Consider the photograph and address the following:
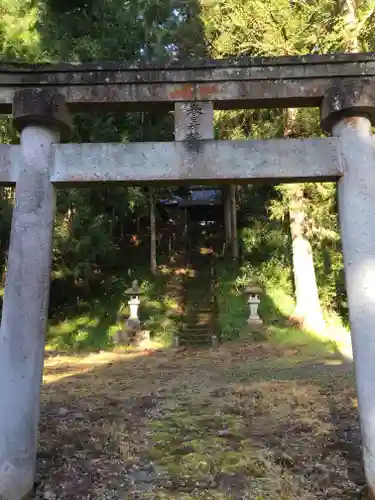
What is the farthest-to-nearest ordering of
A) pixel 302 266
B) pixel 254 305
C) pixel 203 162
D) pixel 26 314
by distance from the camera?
1. pixel 254 305
2. pixel 302 266
3. pixel 203 162
4. pixel 26 314

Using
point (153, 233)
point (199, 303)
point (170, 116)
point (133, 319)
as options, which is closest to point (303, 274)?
point (199, 303)

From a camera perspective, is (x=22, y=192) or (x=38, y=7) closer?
(x=22, y=192)

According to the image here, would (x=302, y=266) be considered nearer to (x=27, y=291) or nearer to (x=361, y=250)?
(x=361, y=250)

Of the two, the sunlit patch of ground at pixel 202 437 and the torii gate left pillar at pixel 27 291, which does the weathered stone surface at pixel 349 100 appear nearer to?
the torii gate left pillar at pixel 27 291

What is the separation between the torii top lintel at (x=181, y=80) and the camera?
4582 millimetres

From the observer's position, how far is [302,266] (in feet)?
48.2

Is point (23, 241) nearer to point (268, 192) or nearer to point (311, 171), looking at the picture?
point (311, 171)

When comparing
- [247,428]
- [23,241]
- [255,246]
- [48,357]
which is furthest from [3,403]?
[255,246]

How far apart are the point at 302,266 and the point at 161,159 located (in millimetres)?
11010

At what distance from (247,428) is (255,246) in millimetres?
14422

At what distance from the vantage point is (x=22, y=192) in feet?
14.4

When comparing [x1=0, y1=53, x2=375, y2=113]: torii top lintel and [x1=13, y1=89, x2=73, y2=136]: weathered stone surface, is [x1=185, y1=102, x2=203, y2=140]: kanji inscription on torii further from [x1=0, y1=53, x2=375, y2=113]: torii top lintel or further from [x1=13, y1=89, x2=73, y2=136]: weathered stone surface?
[x1=13, y1=89, x2=73, y2=136]: weathered stone surface

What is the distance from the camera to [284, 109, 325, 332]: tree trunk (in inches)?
556

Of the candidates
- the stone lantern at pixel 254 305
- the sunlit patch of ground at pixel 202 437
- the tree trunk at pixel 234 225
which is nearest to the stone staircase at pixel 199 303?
the tree trunk at pixel 234 225
